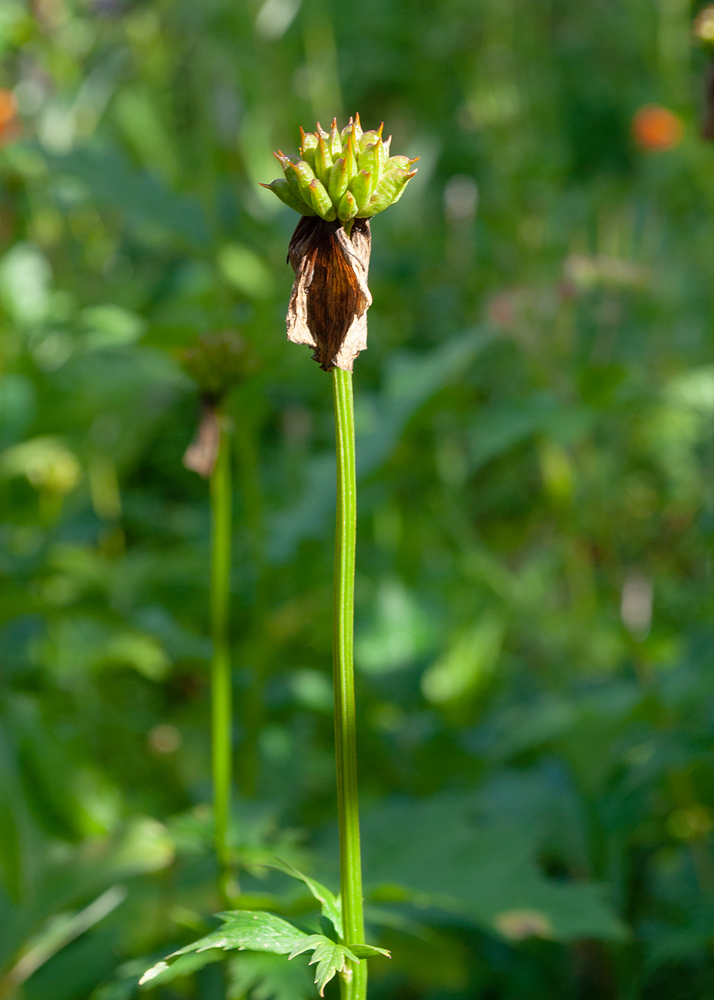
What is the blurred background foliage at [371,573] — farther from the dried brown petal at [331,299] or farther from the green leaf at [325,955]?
the dried brown petal at [331,299]

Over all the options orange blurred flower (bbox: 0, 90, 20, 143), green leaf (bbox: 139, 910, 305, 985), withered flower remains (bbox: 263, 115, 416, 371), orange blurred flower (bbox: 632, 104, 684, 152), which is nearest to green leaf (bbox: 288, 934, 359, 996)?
green leaf (bbox: 139, 910, 305, 985)

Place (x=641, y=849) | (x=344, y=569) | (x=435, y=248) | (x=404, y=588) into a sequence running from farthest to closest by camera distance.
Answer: (x=435, y=248) → (x=404, y=588) → (x=641, y=849) → (x=344, y=569)

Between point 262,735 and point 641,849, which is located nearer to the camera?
point 641,849

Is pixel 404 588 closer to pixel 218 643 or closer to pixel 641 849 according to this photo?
pixel 641 849

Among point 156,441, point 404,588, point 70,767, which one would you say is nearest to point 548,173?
point 156,441

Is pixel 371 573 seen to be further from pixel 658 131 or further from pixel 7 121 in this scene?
pixel 658 131

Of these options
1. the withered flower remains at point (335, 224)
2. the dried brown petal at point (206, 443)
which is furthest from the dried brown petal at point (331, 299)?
the dried brown petal at point (206, 443)

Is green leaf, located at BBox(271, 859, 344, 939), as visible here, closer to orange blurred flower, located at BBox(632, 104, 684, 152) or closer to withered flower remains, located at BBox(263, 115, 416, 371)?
withered flower remains, located at BBox(263, 115, 416, 371)
